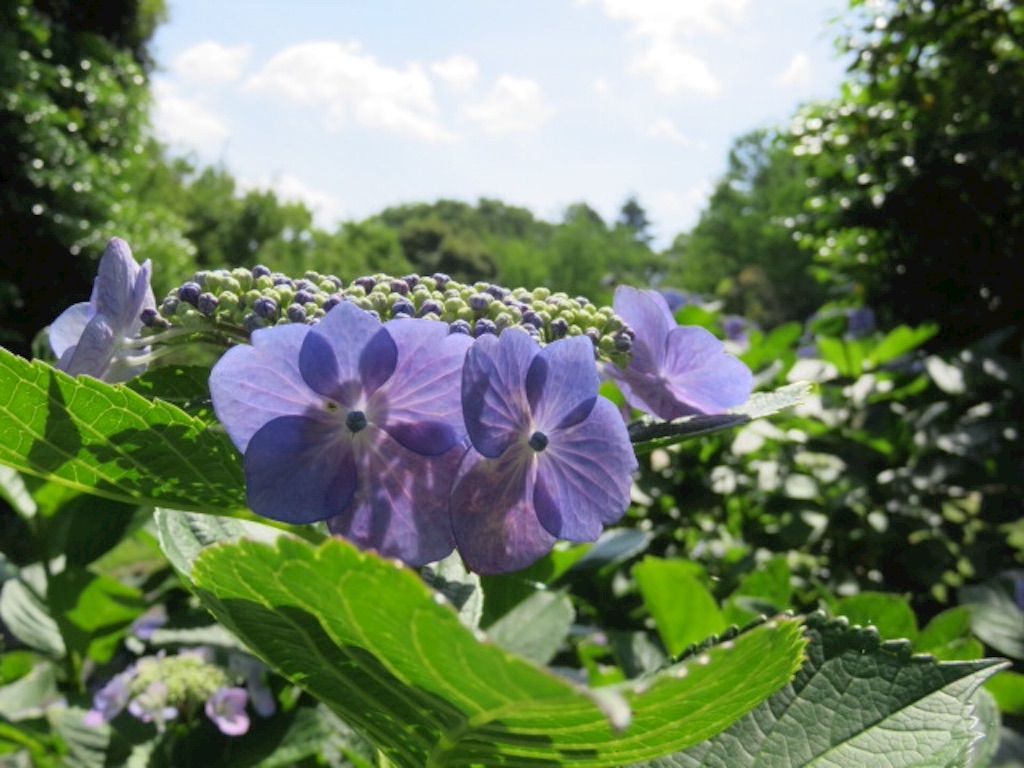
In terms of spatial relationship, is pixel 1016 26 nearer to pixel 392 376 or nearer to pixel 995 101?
pixel 995 101

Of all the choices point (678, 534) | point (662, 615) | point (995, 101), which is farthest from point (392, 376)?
point (995, 101)

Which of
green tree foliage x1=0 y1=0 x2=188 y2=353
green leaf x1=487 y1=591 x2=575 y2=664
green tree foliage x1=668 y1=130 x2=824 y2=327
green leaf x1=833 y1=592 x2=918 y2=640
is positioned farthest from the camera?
green tree foliage x1=668 y1=130 x2=824 y2=327

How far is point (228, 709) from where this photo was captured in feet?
4.87

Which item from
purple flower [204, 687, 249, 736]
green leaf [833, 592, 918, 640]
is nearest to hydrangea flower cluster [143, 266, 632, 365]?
green leaf [833, 592, 918, 640]

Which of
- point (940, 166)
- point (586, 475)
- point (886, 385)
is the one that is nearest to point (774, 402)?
point (586, 475)

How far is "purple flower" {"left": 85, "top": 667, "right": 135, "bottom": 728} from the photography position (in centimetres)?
151

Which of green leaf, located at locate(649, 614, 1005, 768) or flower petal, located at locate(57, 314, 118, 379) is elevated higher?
flower petal, located at locate(57, 314, 118, 379)

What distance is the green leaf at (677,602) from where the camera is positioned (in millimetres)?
1440

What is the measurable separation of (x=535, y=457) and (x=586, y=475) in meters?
0.04

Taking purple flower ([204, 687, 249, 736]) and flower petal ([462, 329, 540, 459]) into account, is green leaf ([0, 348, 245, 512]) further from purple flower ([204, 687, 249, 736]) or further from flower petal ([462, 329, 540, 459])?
purple flower ([204, 687, 249, 736])

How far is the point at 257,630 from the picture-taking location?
0.51m

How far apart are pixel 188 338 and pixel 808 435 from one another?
2.97 metres

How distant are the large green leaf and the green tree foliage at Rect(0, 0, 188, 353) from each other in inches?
391

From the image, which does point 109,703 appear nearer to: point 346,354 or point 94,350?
point 94,350
